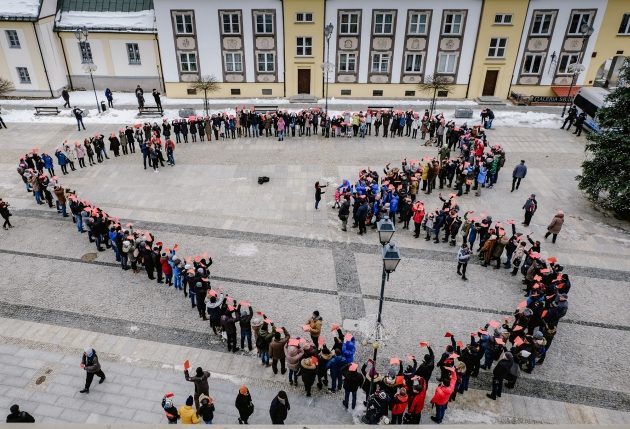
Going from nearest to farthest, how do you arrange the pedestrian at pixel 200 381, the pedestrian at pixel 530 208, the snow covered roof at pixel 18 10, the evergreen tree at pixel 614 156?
1. the pedestrian at pixel 200 381
2. the pedestrian at pixel 530 208
3. the evergreen tree at pixel 614 156
4. the snow covered roof at pixel 18 10

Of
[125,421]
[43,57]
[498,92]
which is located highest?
[43,57]

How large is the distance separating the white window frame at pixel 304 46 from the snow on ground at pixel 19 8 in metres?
17.2

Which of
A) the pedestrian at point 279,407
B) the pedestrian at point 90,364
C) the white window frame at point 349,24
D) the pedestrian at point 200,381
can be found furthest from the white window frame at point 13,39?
the pedestrian at point 279,407

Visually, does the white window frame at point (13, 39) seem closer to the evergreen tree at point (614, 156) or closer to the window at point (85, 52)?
the window at point (85, 52)

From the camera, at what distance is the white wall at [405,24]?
31922 millimetres

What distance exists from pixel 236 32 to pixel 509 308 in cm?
2663

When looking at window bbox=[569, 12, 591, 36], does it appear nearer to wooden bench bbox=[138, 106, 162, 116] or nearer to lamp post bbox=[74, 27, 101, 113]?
wooden bench bbox=[138, 106, 162, 116]

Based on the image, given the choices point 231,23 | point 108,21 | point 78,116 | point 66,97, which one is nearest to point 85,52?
point 108,21

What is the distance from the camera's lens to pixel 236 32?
32844 millimetres

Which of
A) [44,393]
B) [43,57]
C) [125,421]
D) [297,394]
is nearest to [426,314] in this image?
[297,394]

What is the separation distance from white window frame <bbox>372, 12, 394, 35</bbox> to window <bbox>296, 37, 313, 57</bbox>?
4.45 meters

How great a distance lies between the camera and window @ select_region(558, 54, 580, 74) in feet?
111

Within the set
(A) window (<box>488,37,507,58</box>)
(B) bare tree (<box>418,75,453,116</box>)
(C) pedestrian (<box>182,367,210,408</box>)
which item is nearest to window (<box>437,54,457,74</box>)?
(B) bare tree (<box>418,75,453,116</box>)

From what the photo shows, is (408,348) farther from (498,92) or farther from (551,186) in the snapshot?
(498,92)
